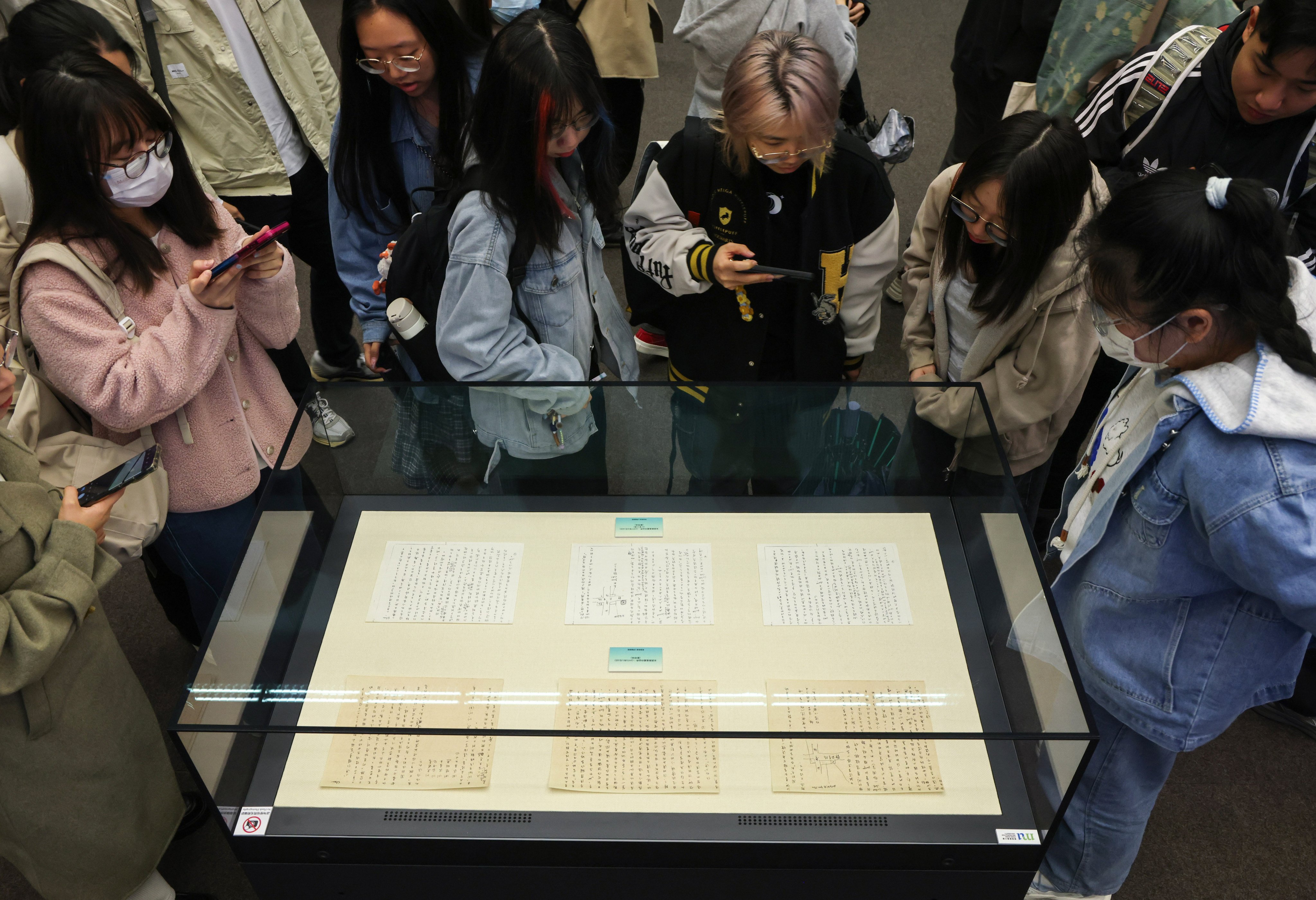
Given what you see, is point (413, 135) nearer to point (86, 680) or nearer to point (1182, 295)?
point (86, 680)

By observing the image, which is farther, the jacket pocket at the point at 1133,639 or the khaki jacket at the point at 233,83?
the khaki jacket at the point at 233,83

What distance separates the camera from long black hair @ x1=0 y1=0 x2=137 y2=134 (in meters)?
2.02

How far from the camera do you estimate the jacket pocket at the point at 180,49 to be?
261 cm

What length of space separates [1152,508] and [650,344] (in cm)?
241

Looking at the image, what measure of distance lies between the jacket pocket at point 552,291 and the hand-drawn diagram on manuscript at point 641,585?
524 mm

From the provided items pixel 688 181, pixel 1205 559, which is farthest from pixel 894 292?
pixel 1205 559

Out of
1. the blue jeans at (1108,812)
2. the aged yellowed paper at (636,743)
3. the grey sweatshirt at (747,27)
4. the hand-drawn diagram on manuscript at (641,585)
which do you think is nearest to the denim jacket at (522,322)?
the hand-drawn diagram on manuscript at (641,585)

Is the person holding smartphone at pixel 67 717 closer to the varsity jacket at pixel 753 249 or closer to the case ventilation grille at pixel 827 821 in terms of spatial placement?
the case ventilation grille at pixel 827 821

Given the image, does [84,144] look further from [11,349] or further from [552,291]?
[552,291]

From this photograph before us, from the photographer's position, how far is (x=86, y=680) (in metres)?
1.65

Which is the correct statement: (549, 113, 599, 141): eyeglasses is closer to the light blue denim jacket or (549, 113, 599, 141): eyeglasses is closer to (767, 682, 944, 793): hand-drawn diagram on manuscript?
the light blue denim jacket

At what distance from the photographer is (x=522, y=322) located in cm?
199

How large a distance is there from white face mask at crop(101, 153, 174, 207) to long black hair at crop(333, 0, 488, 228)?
0.51 meters

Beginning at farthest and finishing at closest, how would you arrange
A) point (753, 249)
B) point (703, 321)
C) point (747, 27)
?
point (747, 27) < point (703, 321) < point (753, 249)
